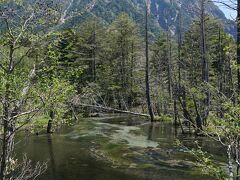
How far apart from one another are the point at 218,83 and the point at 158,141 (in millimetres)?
20565

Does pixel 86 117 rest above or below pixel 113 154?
above

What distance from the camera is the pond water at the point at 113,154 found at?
14.8 m

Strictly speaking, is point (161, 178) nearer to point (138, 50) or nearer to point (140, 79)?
point (140, 79)

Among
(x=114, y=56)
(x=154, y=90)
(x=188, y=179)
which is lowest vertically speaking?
(x=188, y=179)

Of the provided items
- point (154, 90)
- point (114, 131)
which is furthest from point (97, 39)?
point (114, 131)

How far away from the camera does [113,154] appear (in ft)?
60.3

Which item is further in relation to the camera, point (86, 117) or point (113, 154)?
point (86, 117)

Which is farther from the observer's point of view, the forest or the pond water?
the pond water

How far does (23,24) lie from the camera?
7.77 m

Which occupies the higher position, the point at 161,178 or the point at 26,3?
the point at 26,3

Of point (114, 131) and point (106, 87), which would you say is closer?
point (114, 131)

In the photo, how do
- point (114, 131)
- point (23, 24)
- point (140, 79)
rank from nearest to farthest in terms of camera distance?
point (23, 24) → point (114, 131) → point (140, 79)

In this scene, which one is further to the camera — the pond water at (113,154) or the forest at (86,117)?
the pond water at (113,154)

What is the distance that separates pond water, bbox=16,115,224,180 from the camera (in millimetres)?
14766
